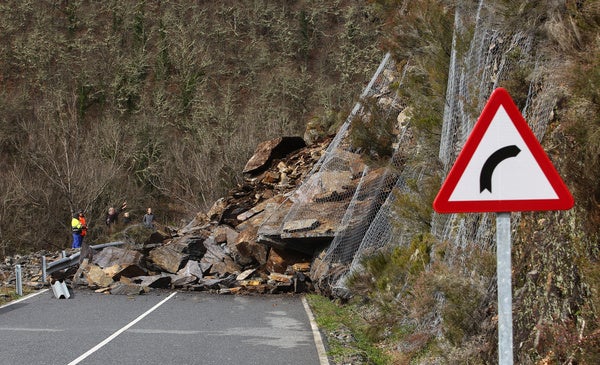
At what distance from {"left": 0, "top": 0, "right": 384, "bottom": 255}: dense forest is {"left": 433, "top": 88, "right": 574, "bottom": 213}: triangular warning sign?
26121 mm

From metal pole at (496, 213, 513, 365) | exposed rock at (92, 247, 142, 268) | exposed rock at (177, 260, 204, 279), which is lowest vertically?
exposed rock at (177, 260, 204, 279)

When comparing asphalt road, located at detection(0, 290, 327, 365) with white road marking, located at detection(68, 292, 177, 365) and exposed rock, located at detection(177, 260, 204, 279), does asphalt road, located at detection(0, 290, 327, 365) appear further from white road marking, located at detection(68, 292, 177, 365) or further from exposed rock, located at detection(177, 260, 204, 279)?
exposed rock, located at detection(177, 260, 204, 279)

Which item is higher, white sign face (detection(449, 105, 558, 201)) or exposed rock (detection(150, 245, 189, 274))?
white sign face (detection(449, 105, 558, 201))

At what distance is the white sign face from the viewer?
12.3 ft

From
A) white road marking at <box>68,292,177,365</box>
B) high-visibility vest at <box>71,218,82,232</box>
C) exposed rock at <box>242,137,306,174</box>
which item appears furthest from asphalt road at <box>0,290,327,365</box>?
exposed rock at <box>242,137,306,174</box>

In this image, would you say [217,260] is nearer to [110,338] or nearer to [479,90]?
[110,338]

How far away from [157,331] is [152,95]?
61482 millimetres

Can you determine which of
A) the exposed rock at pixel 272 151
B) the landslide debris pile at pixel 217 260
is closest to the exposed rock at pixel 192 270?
the landslide debris pile at pixel 217 260

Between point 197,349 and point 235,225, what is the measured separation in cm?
1468

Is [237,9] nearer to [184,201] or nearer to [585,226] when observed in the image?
[184,201]

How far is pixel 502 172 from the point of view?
3793mm

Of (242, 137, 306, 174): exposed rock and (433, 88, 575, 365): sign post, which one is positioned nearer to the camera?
(433, 88, 575, 365): sign post

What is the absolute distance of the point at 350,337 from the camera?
35.3 feet

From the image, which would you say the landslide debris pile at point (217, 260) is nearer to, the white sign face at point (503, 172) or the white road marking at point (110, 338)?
the white road marking at point (110, 338)
